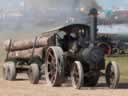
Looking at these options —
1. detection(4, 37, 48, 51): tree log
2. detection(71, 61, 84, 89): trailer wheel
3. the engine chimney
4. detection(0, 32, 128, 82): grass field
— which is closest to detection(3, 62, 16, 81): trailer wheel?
detection(4, 37, 48, 51): tree log

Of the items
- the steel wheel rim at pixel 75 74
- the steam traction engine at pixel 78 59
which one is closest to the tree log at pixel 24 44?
the steam traction engine at pixel 78 59

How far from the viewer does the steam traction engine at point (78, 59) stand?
15.5 meters

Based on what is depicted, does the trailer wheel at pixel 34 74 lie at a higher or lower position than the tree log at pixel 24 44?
lower

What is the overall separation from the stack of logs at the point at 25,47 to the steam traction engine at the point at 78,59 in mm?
767

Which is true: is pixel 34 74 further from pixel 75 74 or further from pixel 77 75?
pixel 77 75

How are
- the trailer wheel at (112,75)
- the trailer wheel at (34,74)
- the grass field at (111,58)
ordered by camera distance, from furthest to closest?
1. the grass field at (111,58)
2. the trailer wheel at (34,74)
3. the trailer wheel at (112,75)

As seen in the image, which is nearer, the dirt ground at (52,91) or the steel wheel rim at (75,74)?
the dirt ground at (52,91)

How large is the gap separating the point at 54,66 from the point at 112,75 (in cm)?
182

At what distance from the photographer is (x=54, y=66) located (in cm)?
1630

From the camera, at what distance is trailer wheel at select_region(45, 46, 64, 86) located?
619 inches

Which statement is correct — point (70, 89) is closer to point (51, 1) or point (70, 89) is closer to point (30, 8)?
point (51, 1)

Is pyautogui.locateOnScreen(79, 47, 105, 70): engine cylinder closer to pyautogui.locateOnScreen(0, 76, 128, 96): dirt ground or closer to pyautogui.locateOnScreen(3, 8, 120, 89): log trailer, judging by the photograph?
pyautogui.locateOnScreen(3, 8, 120, 89): log trailer

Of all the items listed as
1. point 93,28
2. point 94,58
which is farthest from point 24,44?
point 94,58

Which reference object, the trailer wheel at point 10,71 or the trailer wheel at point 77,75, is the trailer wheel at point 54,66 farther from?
the trailer wheel at point 10,71
